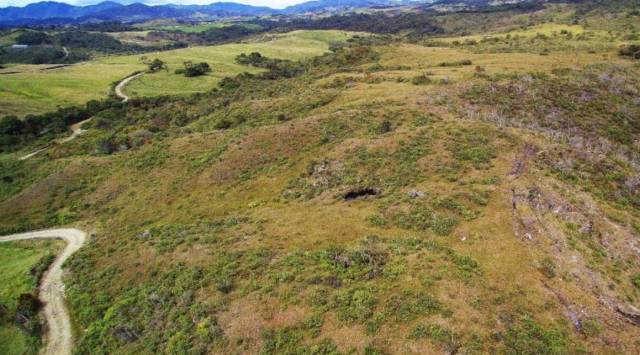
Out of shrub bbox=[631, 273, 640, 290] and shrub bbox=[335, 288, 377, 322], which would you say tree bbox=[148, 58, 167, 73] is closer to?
shrub bbox=[335, 288, 377, 322]

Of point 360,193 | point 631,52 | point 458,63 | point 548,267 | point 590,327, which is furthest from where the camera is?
point 458,63

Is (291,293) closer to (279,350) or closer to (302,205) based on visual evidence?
(279,350)

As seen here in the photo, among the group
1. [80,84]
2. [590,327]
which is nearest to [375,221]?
[590,327]

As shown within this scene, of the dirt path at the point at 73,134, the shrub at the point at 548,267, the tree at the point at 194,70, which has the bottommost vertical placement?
the dirt path at the point at 73,134

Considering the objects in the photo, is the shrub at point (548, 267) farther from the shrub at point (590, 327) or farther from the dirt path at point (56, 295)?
the dirt path at point (56, 295)

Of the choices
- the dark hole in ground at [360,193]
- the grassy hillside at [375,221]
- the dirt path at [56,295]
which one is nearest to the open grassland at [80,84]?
the grassy hillside at [375,221]

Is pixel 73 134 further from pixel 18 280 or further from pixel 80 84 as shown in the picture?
pixel 18 280

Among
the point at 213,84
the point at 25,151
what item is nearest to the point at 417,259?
the point at 25,151
